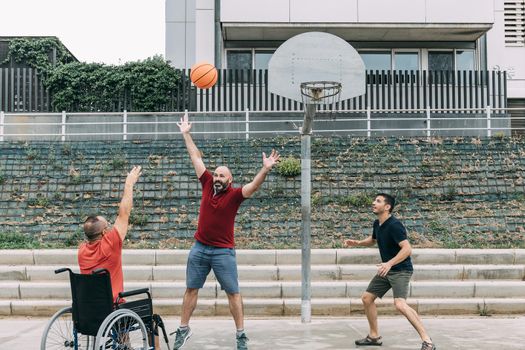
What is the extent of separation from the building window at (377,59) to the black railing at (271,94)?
2.13m

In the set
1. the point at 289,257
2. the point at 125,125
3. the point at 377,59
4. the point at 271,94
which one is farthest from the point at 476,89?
the point at 289,257

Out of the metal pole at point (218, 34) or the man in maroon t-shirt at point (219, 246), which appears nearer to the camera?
the man in maroon t-shirt at point (219, 246)

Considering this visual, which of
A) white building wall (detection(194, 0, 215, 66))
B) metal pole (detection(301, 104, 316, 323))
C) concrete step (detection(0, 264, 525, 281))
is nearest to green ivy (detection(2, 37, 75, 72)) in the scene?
white building wall (detection(194, 0, 215, 66))

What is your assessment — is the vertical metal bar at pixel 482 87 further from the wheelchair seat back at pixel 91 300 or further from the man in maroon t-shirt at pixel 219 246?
the wheelchair seat back at pixel 91 300

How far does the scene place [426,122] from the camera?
17.7 m

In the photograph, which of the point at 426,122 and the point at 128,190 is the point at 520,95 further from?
the point at 128,190

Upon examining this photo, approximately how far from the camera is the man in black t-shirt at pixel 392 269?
6592mm

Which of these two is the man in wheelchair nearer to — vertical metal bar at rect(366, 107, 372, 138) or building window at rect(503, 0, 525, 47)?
vertical metal bar at rect(366, 107, 372, 138)

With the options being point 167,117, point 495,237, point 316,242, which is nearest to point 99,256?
point 316,242

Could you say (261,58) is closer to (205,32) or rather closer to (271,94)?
(205,32)

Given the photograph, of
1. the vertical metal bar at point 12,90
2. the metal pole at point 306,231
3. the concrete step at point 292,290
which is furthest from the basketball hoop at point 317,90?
the vertical metal bar at point 12,90

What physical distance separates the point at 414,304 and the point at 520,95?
1408 centimetres

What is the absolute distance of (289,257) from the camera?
1071 centimetres

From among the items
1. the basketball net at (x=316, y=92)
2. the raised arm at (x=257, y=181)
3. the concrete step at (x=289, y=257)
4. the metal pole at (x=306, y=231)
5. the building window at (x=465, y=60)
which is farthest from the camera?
the building window at (x=465, y=60)
